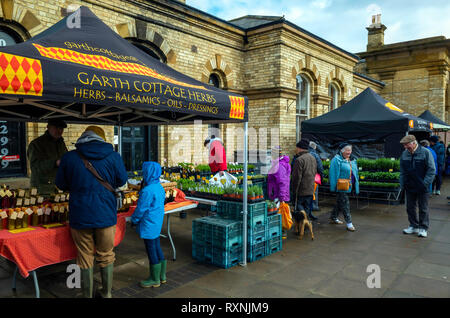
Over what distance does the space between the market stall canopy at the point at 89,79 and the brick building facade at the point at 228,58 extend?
3686mm

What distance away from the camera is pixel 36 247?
3.79 metres

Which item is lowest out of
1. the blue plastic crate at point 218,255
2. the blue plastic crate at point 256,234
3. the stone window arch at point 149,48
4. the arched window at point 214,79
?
the blue plastic crate at point 218,255

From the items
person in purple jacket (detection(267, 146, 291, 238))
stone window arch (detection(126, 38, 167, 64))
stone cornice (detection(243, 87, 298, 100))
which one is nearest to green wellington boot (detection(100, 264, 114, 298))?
person in purple jacket (detection(267, 146, 291, 238))

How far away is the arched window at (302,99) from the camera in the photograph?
50.7 ft

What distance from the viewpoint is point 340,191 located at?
23.9 feet

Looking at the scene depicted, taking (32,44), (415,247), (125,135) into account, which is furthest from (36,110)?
(415,247)

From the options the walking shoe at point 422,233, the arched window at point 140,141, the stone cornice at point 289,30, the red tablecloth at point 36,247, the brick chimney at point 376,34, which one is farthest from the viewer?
the brick chimney at point 376,34

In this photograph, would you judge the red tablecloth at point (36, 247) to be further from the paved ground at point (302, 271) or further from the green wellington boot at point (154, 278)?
the green wellington boot at point (154, 278)

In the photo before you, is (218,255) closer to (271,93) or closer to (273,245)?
(273,245)

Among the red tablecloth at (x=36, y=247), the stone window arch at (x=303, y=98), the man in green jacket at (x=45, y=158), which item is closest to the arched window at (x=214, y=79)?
the stone window arch at (x=303, y=98)

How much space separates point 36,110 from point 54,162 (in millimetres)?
1207

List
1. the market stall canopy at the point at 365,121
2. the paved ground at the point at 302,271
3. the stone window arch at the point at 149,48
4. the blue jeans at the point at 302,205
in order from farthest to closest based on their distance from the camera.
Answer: the stone window arch at the point at 149,48 → the market stall canopy at the point at 365,121 → the blue jeans at the point at 302,205 → the paved ground at the point at 302,271

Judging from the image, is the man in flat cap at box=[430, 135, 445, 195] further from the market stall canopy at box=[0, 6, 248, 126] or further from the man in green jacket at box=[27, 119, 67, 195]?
the man in green jacket at box=[27, 119, 67, 195]

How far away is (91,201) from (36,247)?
883 mm
